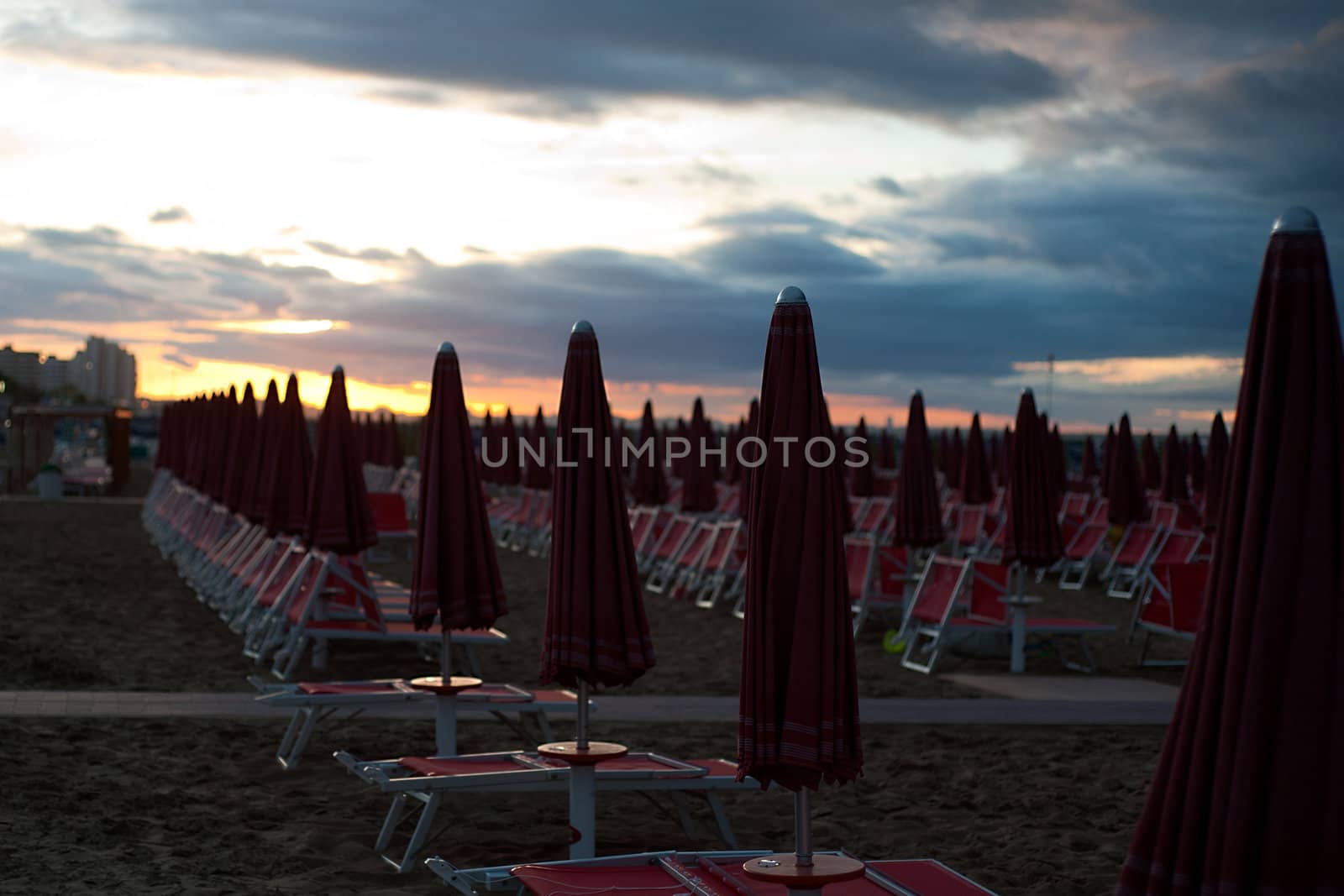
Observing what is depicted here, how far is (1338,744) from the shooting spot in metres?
2.42

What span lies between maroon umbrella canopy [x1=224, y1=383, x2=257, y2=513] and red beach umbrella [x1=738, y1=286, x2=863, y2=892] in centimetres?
1156

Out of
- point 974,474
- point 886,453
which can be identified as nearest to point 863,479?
point 974,474

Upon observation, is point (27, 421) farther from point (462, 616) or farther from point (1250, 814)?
point (1250, 814)

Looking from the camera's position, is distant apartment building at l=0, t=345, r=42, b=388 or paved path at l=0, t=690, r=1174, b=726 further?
distant apartment building at l=0, t=345, r=42, b=388

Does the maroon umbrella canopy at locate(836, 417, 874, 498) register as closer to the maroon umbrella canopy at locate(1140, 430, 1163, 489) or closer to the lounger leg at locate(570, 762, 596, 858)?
the maroon umbrella canopy at locate(1140, 430, 1163, 489)

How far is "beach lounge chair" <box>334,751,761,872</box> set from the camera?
17.5 feet

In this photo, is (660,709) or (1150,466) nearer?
(660,709)

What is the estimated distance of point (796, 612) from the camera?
11.6 feet

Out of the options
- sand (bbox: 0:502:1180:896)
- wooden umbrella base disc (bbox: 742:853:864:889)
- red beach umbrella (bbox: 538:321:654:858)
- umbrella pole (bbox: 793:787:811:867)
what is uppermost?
red beach umbrella (bbox: 538:321:654:858)

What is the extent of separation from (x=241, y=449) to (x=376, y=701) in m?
8.20

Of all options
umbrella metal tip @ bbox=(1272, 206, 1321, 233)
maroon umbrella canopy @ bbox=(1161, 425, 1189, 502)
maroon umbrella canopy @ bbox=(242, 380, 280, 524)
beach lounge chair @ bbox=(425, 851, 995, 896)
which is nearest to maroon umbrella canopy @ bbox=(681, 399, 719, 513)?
maroon umbrella canopy @ bbox=(1161, 425, 1189, 502)

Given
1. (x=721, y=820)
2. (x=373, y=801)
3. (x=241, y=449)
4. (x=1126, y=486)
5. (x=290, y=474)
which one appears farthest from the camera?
(x=1126, y=486)

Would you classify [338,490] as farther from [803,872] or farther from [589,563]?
[803,872]

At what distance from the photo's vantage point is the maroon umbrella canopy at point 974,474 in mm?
16734
